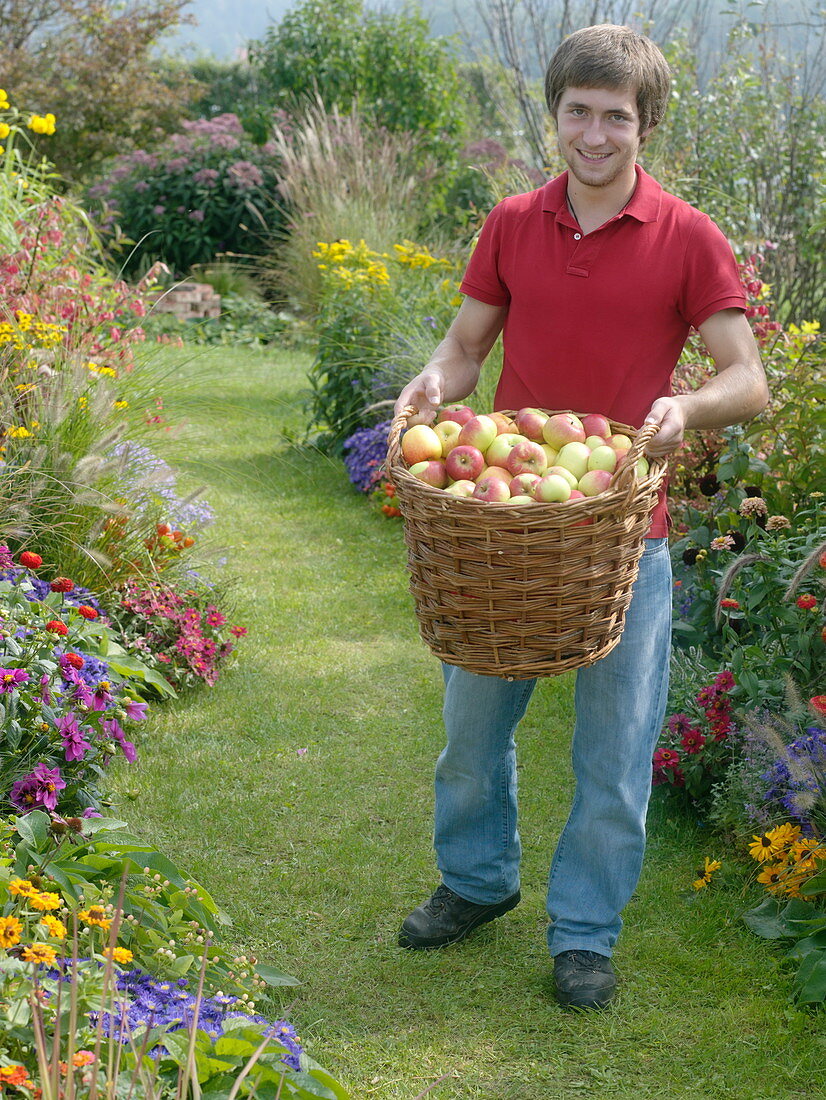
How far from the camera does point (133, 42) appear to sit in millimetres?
13102

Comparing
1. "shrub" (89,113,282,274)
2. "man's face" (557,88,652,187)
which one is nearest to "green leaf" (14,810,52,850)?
"man's face" (557,88,652,187)

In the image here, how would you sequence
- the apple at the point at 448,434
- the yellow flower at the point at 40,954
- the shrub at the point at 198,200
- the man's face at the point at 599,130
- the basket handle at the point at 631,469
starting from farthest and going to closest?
1. the shrub at the point at 198,200
2. the apple at the point at 448,434
3. the man's face at the point at 599,130
4. the basket handle at the point at 631,469
5. the yellow flower at the point at 40,954

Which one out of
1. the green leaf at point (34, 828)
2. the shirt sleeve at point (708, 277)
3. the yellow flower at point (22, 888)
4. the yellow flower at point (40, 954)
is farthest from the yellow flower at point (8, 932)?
the shirt sleeve at point (708, 277)

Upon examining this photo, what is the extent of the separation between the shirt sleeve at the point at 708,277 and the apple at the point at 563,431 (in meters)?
0.33

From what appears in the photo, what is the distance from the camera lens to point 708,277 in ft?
7.21

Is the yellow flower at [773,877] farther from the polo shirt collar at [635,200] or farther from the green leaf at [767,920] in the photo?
the polo shirt collar at [635,200]

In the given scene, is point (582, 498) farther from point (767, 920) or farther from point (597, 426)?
point (767, 920)

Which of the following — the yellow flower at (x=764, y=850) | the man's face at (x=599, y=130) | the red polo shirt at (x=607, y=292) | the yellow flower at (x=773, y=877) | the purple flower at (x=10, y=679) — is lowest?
the yellow flower at (x=773, y=877)

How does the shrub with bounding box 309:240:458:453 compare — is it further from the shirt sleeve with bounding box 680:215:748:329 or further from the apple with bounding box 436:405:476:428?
the shirt sleeve with bounding box 680:215:748:329

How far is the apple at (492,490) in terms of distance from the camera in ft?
6.72

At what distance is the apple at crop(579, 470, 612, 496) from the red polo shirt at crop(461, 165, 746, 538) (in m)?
0.33

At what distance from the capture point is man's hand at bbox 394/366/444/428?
2.36m

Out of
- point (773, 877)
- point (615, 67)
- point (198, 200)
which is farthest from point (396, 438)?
point (198, 200)

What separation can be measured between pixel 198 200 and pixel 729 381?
10099 millimetres
